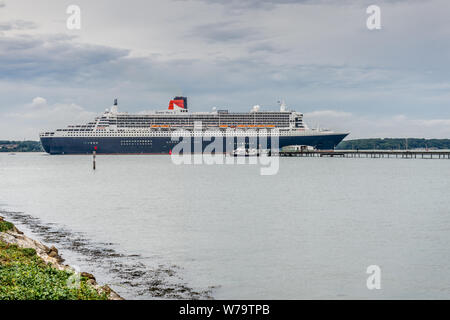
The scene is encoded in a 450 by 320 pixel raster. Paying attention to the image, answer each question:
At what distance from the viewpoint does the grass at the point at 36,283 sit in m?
8.95

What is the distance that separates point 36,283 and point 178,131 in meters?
109

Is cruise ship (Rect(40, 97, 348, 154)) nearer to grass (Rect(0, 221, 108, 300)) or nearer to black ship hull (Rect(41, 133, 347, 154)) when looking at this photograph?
black ship hull (Rect(41, 133, 347, 154))

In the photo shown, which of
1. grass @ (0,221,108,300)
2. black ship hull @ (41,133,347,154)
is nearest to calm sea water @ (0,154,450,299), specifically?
grass @ (0,221,108,300)

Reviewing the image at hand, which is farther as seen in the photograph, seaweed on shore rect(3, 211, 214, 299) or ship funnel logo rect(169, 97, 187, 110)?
ship funnel logo rect(169, 97, 187, 110)

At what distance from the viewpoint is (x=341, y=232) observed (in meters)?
21.6

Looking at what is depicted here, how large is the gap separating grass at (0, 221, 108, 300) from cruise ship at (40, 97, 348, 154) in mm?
104727

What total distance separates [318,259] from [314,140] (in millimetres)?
108621

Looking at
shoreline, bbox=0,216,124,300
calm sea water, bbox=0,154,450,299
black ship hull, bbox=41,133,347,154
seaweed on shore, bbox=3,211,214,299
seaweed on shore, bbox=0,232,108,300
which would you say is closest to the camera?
seaweed on shore, bbox=0,232,108,300

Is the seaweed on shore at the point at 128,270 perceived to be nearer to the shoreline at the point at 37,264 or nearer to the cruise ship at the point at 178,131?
the shoreline at the point at 37,264

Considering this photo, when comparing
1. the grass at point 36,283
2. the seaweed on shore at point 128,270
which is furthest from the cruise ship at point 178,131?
the grass at point 36,283

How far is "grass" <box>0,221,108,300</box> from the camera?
29.3 ft

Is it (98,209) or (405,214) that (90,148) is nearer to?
(98,209)
